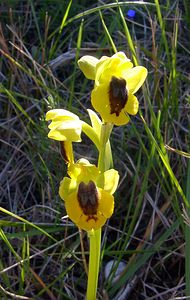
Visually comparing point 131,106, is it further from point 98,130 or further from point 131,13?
point 131,13

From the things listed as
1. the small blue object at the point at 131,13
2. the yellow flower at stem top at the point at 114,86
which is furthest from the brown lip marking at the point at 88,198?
the small blue object at the point at 131,13

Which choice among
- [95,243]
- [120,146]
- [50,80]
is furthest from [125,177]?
A: [95,243]

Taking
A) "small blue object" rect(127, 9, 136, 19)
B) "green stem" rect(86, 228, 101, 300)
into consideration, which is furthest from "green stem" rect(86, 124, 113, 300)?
"small blue object" rect(127, 9, 136, 19)

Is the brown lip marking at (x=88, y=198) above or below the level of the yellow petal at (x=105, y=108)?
below

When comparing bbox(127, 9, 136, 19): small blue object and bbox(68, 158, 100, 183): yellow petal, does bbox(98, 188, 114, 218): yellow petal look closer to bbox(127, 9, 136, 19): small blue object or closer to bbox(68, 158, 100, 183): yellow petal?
bbox(68, 158, 100, 183): yellow petal

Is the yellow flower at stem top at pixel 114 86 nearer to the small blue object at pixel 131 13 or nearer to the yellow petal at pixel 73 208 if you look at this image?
the yellow petal at pixel 73 208

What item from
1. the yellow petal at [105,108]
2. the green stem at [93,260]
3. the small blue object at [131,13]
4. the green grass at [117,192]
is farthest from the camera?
the small blue object at [131,13]

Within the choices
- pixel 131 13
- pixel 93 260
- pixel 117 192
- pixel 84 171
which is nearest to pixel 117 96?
pixel 84 171
